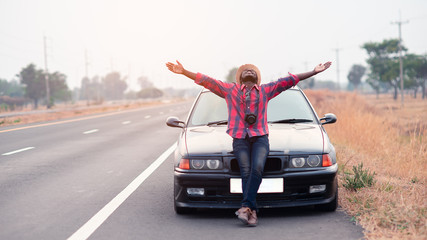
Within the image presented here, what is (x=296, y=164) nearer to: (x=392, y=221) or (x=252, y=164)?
(x=252, y=164)

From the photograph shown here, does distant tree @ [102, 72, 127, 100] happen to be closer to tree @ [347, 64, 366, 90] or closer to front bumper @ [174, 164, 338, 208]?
tree @ [347, 64, 366, 90]

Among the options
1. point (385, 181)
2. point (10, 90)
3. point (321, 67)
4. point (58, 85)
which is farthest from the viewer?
point (10, 90)

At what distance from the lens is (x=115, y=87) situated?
19300 cm

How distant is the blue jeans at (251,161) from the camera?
4.75 meters

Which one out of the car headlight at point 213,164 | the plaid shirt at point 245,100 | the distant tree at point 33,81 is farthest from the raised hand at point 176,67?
the distant tree at point 33,81

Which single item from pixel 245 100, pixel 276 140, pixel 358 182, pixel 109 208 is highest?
pixel 245 100

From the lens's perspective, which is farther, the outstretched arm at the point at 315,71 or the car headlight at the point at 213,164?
the outstretched arm at the point at 315,71

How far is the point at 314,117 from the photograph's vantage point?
20.4 feet

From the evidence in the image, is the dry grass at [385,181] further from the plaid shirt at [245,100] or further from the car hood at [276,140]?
the plaid shirt at [245,100]

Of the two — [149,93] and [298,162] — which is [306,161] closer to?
[298,162]

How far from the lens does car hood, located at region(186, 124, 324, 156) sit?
504cm

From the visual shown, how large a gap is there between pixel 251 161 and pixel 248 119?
45 centimetres

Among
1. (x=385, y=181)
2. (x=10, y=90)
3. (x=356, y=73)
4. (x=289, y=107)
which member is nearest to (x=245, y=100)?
(x=289, y=107)

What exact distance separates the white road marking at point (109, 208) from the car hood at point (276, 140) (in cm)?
122
